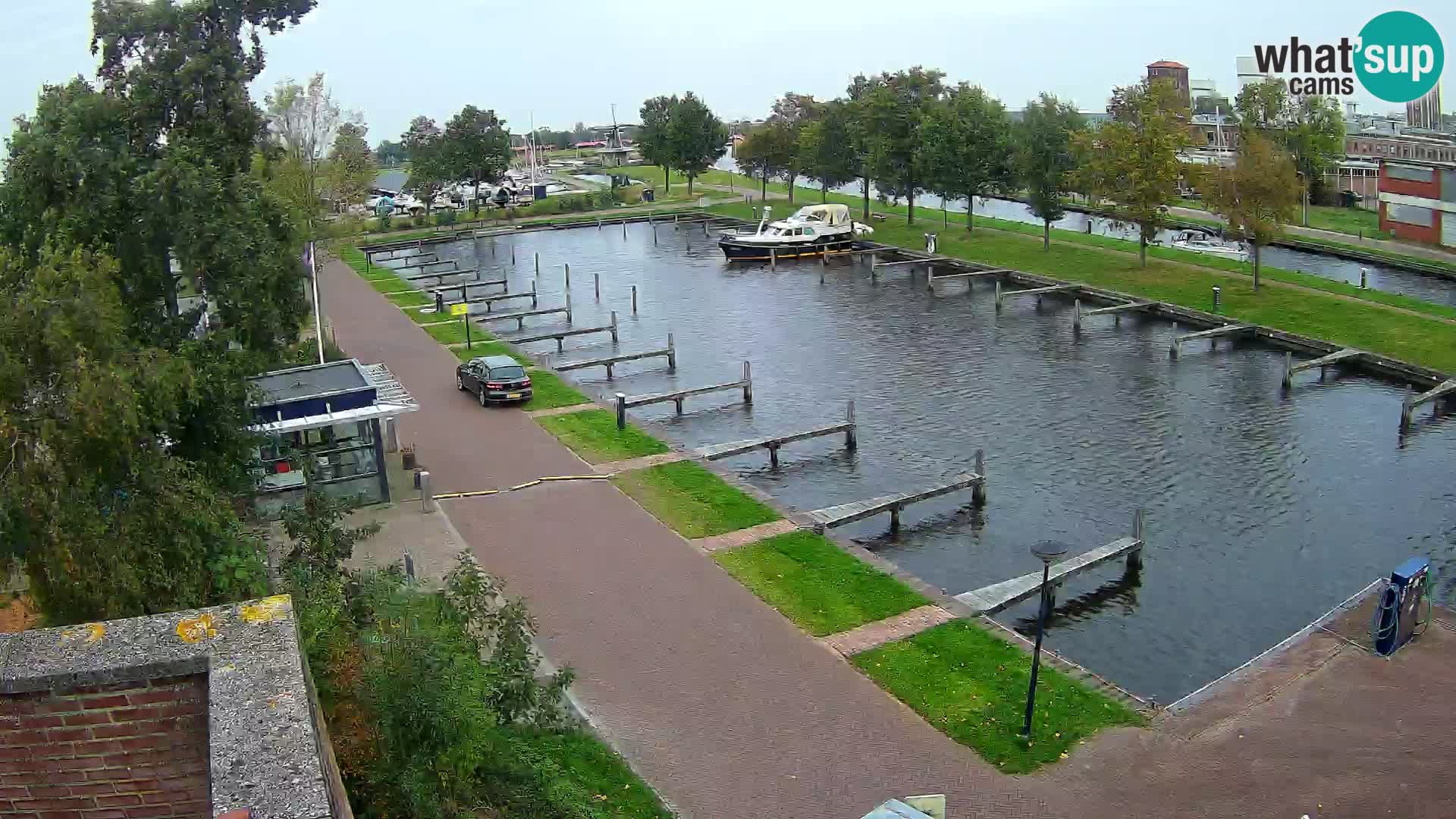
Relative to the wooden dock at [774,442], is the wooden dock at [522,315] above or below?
above

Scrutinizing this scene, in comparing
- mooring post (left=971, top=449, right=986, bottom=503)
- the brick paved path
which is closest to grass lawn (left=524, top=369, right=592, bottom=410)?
the brick paved path

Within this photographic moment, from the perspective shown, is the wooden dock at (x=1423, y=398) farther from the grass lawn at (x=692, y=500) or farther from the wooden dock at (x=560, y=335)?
the wooden dock at (x=560, y=335)

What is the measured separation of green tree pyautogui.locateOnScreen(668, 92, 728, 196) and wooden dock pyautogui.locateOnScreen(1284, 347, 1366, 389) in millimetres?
57964

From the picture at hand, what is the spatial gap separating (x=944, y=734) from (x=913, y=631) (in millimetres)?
3204

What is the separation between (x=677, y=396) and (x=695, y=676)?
16194 mm

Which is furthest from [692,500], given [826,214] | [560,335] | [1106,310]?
[826,214]

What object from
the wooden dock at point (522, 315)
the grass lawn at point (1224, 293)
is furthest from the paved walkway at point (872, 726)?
the wooden dock at point (522, 315)

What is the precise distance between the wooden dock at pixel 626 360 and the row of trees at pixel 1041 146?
21.6 metres

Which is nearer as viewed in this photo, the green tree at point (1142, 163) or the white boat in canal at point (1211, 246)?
the green tree at point (1142, 163)

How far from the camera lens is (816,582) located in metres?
21.6

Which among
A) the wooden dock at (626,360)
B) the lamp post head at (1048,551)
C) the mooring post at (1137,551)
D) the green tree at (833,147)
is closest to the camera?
the lamp post head at (1048,551)

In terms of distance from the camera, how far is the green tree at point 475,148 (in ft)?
273

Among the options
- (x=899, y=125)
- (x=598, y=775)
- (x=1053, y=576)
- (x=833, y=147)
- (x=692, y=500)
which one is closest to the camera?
(x=598, y=775)

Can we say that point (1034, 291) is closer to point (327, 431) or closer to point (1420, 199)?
point (1420, 199)
